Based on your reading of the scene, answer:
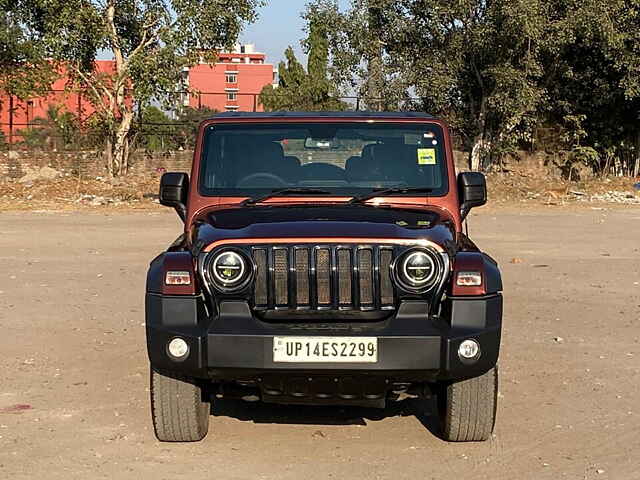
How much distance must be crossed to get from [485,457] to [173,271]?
73.2 inches

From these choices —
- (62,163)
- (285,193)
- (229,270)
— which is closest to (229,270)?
(229,270)

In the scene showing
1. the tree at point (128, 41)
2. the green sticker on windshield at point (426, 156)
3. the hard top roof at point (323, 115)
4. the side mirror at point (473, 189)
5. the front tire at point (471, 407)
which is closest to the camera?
the front tire at point (471, 407)

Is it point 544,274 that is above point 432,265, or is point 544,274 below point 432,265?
below

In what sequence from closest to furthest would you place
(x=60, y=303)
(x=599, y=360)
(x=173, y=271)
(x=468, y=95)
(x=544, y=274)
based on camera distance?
(x=173, y=271) < (x=599, y=360) < (x=60, y=303) < (x=544, y=274) < (x=468, y=95)

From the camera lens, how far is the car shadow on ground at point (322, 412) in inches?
251

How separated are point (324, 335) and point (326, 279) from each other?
31cm

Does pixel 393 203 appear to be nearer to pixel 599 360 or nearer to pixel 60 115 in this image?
pixel 599 360

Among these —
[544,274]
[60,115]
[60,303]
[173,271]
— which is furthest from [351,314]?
[60,115]

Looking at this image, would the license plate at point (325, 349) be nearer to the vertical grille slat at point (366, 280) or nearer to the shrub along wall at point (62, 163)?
the vertical grille slat at point (366, 280)

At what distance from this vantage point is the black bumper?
5.11 m

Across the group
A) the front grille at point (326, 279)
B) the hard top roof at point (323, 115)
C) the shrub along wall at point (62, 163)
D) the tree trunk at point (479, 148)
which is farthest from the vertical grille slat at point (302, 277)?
the tree trunk at point (479, 148)

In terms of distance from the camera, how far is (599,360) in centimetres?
810

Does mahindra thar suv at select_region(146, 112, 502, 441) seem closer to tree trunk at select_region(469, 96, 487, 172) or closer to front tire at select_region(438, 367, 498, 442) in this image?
front tire at select_region(438, 367, 498, 442)

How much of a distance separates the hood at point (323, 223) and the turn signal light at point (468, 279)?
0.70 ft
